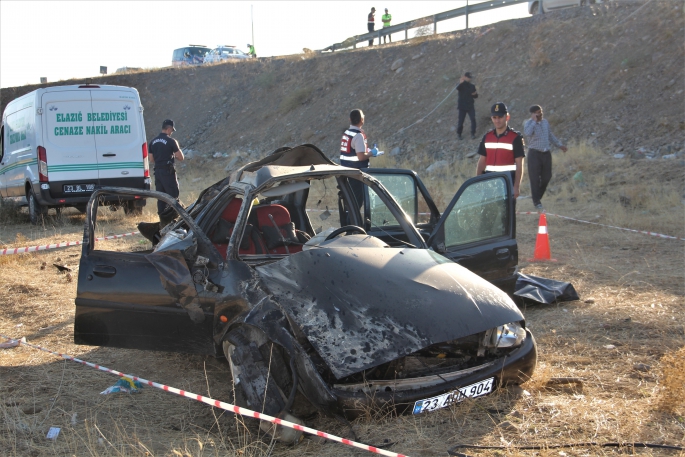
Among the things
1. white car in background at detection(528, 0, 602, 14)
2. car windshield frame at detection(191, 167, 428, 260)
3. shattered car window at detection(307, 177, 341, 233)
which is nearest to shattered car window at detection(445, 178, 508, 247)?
car windshield frame at detection(191, 167, 428, 260)

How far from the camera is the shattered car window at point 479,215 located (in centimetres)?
545

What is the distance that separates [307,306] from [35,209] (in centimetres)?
1008

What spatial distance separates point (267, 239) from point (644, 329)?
3.23m

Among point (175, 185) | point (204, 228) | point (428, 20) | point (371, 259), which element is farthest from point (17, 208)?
point (428, 20)

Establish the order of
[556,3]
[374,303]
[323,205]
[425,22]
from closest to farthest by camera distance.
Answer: [374,303] → [323,205] → [556,3] → [425,22]

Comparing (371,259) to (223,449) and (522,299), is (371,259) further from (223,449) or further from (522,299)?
(522,299)

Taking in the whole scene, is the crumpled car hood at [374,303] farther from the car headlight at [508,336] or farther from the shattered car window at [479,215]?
the shattered car window at [479,215]

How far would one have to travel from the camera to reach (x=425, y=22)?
29.0 meters

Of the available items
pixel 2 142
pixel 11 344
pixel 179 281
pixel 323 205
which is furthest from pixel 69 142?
pixel 179 281

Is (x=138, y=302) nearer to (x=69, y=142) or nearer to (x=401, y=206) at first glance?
(x=401, y=206)

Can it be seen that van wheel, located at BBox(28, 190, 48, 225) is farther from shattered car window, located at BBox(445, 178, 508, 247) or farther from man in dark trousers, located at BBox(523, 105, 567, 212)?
shattered car window, located at BBox(445, 178, 508, 247)

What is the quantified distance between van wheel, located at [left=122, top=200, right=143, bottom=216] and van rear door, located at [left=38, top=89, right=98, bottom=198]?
1126mm

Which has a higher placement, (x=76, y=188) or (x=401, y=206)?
(x=401, y=206)

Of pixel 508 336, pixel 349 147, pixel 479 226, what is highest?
pixel 349 147
